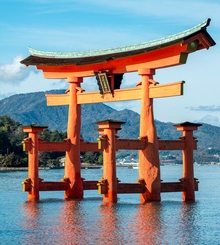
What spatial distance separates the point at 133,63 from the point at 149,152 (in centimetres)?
353

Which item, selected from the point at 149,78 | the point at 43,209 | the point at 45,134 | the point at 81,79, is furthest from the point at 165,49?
the point at 45,134

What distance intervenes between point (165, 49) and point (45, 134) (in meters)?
80.9

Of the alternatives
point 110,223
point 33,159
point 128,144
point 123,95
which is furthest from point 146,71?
point 110,223

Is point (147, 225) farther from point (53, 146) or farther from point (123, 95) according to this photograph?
point (53, 146)

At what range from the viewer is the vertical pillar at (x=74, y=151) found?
31812mm

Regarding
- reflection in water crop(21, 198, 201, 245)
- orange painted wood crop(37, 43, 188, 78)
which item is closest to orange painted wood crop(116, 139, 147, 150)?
reflection in water crop(21, 198, 201, 245)

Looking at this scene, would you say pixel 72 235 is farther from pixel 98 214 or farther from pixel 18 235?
pixel 98 214

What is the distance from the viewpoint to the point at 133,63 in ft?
97.6

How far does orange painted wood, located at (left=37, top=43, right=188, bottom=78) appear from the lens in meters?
27.9

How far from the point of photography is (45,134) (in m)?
108

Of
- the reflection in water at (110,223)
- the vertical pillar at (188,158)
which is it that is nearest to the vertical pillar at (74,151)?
the reflection in water at (110,223)

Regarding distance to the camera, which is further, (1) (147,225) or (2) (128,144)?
(2) (128,144)

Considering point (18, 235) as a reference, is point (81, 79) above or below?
above

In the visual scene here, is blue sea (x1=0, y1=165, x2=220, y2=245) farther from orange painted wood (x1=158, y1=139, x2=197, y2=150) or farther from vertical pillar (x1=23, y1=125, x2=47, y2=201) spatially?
orange painted wood (x1=158, y1=139, x2=197, y2=150)
